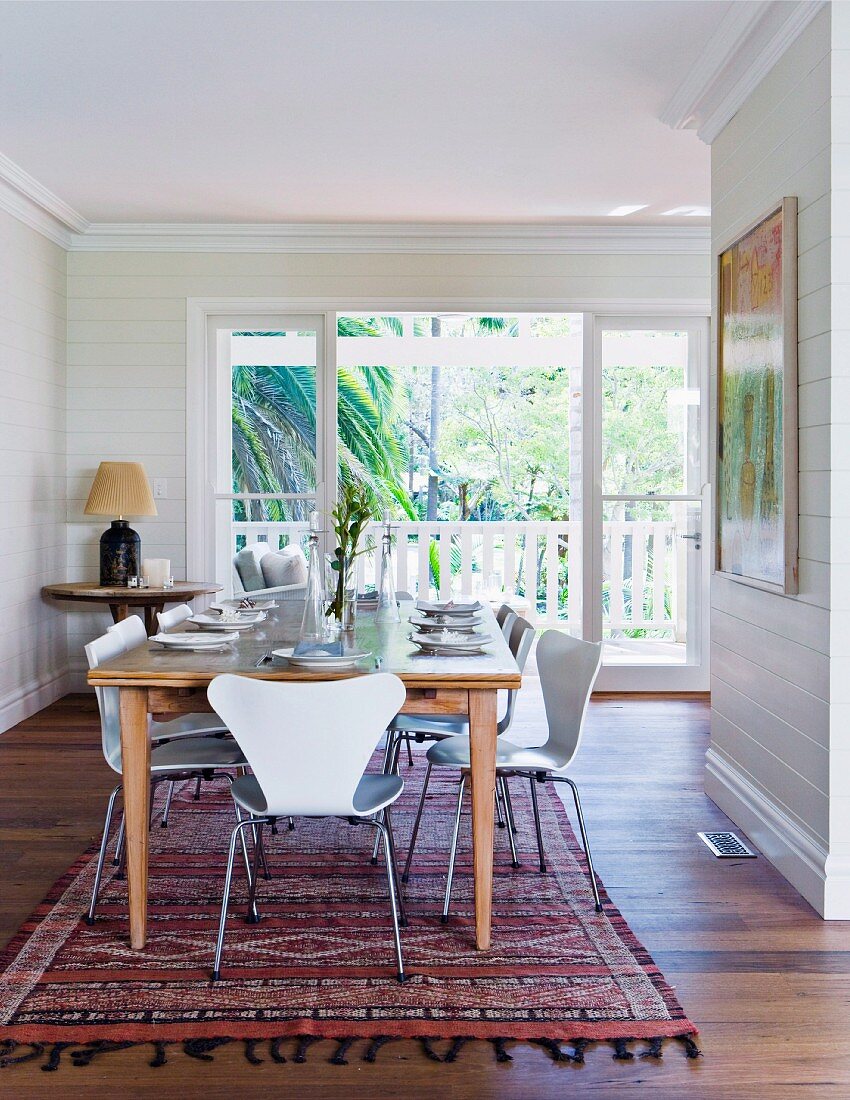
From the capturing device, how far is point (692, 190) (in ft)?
16.5

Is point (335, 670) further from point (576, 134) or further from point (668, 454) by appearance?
point (668, 454)

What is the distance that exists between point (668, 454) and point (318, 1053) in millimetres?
4470

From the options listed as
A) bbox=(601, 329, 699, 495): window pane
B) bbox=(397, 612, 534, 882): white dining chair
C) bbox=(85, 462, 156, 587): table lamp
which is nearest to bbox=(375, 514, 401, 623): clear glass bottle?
bbox=(397, 612, 534, 882): white dining chair

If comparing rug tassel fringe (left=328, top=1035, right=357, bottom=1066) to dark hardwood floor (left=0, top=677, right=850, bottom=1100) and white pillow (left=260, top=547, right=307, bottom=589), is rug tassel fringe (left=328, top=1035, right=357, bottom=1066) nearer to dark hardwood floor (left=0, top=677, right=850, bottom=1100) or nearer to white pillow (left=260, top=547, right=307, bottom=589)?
dark hardwood floor (left=0, top=677, right=850, bottom=1100)

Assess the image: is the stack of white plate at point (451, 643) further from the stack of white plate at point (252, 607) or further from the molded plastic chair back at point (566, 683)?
the stack of white plate at point (252, 607)

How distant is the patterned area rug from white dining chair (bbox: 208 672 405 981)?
0.46 feet

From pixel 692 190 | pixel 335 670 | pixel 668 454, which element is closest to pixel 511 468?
pixel 668 454

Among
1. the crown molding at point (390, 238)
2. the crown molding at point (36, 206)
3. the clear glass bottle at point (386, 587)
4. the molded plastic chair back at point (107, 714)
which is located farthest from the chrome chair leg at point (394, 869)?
the crown molding at point (390, 238)

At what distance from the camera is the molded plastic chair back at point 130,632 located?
124 inches

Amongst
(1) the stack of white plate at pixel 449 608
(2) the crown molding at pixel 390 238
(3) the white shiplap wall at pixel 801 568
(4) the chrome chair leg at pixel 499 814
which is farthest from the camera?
(2) the crown molding at pixel 390 238

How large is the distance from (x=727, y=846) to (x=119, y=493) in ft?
12.0

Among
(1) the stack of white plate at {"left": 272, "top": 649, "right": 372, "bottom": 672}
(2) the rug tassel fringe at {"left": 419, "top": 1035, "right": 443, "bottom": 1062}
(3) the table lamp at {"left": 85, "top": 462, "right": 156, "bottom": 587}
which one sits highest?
(3) the table lamp at {"left": 85, "top": 462, "right": 156, "bottom": 587}

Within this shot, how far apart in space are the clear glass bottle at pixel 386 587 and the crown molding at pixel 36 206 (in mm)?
2736

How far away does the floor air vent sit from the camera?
329 centimetres
